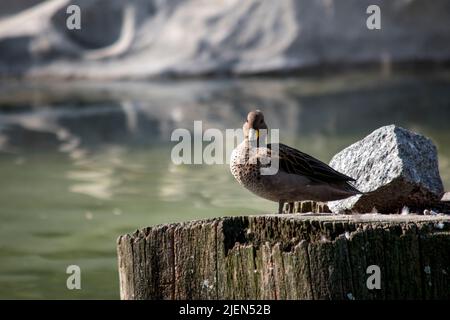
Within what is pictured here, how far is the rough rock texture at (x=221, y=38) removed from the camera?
16203 millimetres

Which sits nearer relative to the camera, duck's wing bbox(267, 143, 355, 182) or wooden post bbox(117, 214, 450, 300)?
wooden post bbox(117, 214, 450, 300)

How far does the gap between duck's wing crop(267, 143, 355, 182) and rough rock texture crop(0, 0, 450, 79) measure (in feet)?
41.3

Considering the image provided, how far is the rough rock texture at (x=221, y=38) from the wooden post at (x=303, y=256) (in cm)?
1287

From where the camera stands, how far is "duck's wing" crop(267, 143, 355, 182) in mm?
3580

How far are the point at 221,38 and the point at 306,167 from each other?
42.2 feet

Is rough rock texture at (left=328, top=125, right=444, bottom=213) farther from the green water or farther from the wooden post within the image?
the green water

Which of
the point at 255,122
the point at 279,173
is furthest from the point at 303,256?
the point at 255,122

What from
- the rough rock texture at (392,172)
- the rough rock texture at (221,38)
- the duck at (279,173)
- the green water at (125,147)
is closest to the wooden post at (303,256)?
the duck at (279,173)

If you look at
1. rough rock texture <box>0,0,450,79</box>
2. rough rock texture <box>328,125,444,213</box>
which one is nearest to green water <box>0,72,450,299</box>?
rough rock texture <box>0,0,450,79</box>

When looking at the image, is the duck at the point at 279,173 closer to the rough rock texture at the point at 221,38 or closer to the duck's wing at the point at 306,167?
the duck's wing at the point at 306,167

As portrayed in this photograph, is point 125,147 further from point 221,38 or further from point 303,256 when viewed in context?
point 303,256
